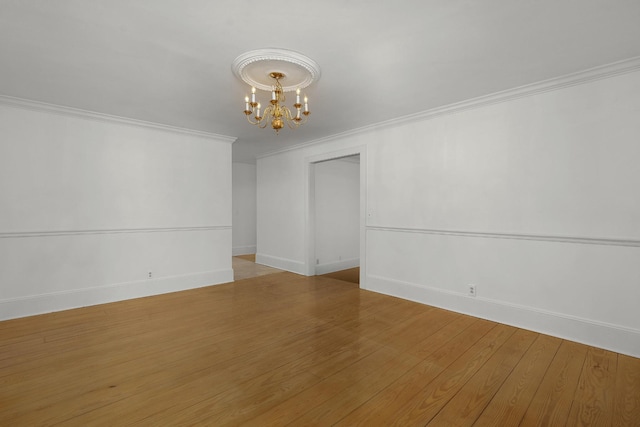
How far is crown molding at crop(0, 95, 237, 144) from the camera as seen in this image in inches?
142

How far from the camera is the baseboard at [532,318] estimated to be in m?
2.70

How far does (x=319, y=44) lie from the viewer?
233cm

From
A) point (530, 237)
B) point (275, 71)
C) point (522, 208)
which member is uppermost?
point (275, 71)

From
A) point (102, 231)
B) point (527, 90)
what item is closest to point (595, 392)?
point (527, 90)

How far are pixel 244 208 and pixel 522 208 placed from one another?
23.6ft

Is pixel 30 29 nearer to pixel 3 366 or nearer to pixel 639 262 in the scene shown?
pixel 3 366

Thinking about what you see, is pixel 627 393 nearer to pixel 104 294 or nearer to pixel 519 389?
pixel 519 389

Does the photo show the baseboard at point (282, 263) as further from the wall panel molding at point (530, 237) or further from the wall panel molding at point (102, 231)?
the wall panel molding at point (530, 237)

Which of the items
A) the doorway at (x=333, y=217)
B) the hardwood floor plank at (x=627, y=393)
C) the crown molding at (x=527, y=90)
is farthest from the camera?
the doorway at (x=333, y=217)

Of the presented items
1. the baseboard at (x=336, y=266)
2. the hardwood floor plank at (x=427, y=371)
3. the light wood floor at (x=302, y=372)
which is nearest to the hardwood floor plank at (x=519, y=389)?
the light wood floor at (x=302, y=372)

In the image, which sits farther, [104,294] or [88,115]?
[104,294]

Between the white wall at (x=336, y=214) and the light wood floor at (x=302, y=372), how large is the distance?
2.68 metres

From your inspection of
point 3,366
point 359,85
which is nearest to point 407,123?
point 359,85

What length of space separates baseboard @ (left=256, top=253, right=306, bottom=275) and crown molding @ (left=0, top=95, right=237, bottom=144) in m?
2.84
